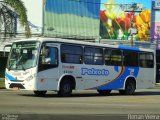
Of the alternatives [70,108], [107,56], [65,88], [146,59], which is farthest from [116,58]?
[70,108]

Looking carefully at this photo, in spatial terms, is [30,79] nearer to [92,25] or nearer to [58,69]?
[58,69]

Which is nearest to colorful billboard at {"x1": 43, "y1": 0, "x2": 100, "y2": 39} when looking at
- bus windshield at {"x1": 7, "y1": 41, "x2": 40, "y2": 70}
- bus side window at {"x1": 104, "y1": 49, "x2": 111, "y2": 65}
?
bus side window at {"x1": 104, "y1": 49, "x2": 111, "y2": 65}

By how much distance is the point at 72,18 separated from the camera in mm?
58062

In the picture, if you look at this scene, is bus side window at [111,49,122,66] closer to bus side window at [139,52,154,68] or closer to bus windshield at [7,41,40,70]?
bus side window at [139,52,154,68]

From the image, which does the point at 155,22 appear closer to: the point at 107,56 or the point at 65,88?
the point at 107,56

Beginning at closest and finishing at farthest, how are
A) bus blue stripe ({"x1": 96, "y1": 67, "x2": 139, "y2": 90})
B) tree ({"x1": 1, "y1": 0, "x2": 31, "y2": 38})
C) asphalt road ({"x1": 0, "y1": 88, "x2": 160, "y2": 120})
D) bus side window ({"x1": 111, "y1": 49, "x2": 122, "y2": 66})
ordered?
asphalt road ({"x1": 0, "y1": 88, "x2": 160, "y2": 120}) → bus blue stripe ({"x1": 96, "y1": 67, "x2": 139, "y2": 90}) → bus side window ({"x1": 111, "y1": 49, "x2": 122, "y2": 66}) → tree ({"x1": 1, "y1": 0, "x2": 31, "y2": 38})

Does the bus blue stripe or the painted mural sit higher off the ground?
the painted mural

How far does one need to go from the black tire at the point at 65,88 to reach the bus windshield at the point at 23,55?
7.28ft

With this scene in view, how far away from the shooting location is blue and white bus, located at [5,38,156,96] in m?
25.0

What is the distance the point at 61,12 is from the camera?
57344 mm

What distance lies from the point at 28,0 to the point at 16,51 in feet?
102

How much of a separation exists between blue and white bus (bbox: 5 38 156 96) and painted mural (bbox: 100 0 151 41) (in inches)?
1135

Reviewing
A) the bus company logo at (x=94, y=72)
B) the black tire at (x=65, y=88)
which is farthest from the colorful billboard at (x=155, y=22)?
the black tire at (x=65, y=88)

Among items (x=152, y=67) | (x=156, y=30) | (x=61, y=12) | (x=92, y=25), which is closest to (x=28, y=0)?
(x=61, y=12)
